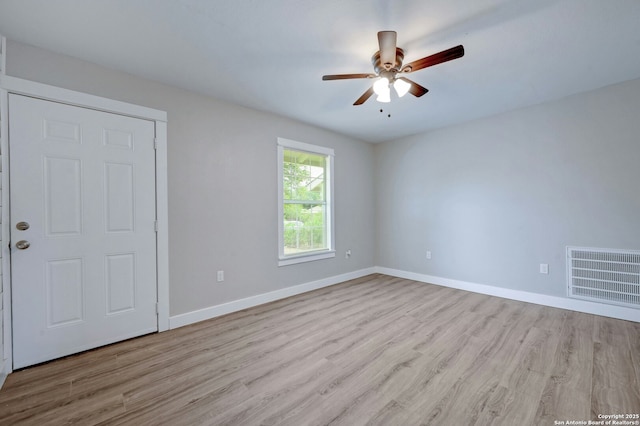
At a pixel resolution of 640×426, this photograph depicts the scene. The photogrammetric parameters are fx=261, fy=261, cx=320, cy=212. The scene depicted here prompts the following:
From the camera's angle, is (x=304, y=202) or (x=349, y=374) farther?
(x=304, y=202)

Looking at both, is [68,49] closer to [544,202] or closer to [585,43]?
[585,43]

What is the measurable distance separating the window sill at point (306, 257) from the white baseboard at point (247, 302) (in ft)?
1.16

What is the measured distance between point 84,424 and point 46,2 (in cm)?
260

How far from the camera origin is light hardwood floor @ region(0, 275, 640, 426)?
156 cm

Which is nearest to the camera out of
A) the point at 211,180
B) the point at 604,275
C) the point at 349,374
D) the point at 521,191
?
the point at 349,374

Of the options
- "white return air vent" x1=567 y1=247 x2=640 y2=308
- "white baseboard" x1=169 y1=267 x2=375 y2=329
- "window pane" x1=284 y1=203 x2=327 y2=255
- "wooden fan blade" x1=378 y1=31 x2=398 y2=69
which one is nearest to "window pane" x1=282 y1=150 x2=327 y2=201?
"window pane" x1=284 y1=203 x2=327 y2=255

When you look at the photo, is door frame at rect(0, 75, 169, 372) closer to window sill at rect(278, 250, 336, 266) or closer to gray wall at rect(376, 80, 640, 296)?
window sill at rect(278, 250, 336, 266)

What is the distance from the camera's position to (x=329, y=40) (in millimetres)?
2057

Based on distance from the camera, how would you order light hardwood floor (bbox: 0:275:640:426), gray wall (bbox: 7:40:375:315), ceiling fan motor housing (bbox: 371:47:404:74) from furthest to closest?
1. gray wall (bbox: 7:40:375:315)
2. ceiling fan motor housing (bbox: 371:47:404:74)
3. light hardwood floor (bbox: 0:275:640:426)

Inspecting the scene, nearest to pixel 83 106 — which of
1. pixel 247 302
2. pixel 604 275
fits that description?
pixel 247 302

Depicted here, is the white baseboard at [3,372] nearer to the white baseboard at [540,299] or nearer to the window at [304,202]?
the window at [304,202]

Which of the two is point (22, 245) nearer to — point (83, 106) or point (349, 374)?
point (83, 106)

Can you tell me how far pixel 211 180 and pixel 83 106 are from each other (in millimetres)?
1231

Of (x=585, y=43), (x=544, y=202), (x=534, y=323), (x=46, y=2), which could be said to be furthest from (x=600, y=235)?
(x=46, y=2)
